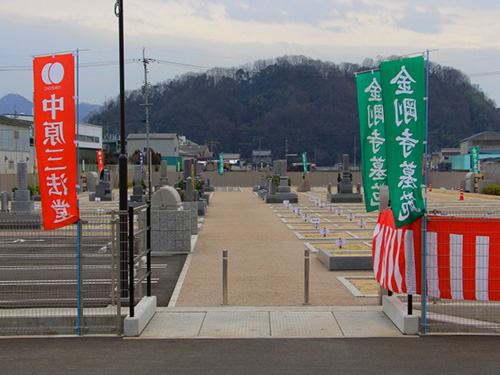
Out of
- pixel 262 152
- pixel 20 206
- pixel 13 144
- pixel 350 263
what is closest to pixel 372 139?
pixel 350 263

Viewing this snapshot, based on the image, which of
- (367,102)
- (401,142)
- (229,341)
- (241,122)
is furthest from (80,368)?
(241,122)

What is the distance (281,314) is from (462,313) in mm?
2648

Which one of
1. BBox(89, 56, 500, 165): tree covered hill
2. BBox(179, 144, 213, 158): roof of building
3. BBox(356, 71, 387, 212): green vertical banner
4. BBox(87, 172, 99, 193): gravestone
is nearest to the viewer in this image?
BBox(356, 71, 387, 212): green vertical banner

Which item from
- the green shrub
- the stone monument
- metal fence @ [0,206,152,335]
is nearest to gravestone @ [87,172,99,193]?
the stone monument

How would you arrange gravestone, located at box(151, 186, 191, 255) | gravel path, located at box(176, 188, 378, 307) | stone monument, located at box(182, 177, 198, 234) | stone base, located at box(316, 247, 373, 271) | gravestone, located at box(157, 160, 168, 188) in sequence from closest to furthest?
gravel path, located at box(176, 188, 378, 307) < stone base, located at box(316, 247, 373, 271) < gravestone, located at box(151, 186, 191, 255) < stone monument, located at box(182, 177, 198, 234) < gravestone, located at box(157, 160, 168, 188)

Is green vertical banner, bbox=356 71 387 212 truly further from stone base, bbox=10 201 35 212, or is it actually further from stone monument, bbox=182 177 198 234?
stone base, bbox=10 201 35 212

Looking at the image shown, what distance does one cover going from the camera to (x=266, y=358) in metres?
6.54

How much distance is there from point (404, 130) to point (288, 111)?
111488mm

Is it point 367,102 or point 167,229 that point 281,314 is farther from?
point 167,229

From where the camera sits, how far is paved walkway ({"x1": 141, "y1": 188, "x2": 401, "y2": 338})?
25.2 feet

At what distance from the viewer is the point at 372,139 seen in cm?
1110

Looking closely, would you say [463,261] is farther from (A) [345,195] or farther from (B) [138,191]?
(B) [138,191]

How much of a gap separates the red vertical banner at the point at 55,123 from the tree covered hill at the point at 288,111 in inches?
4072

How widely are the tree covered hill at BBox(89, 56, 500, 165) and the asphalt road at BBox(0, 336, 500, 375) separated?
10326 cm
